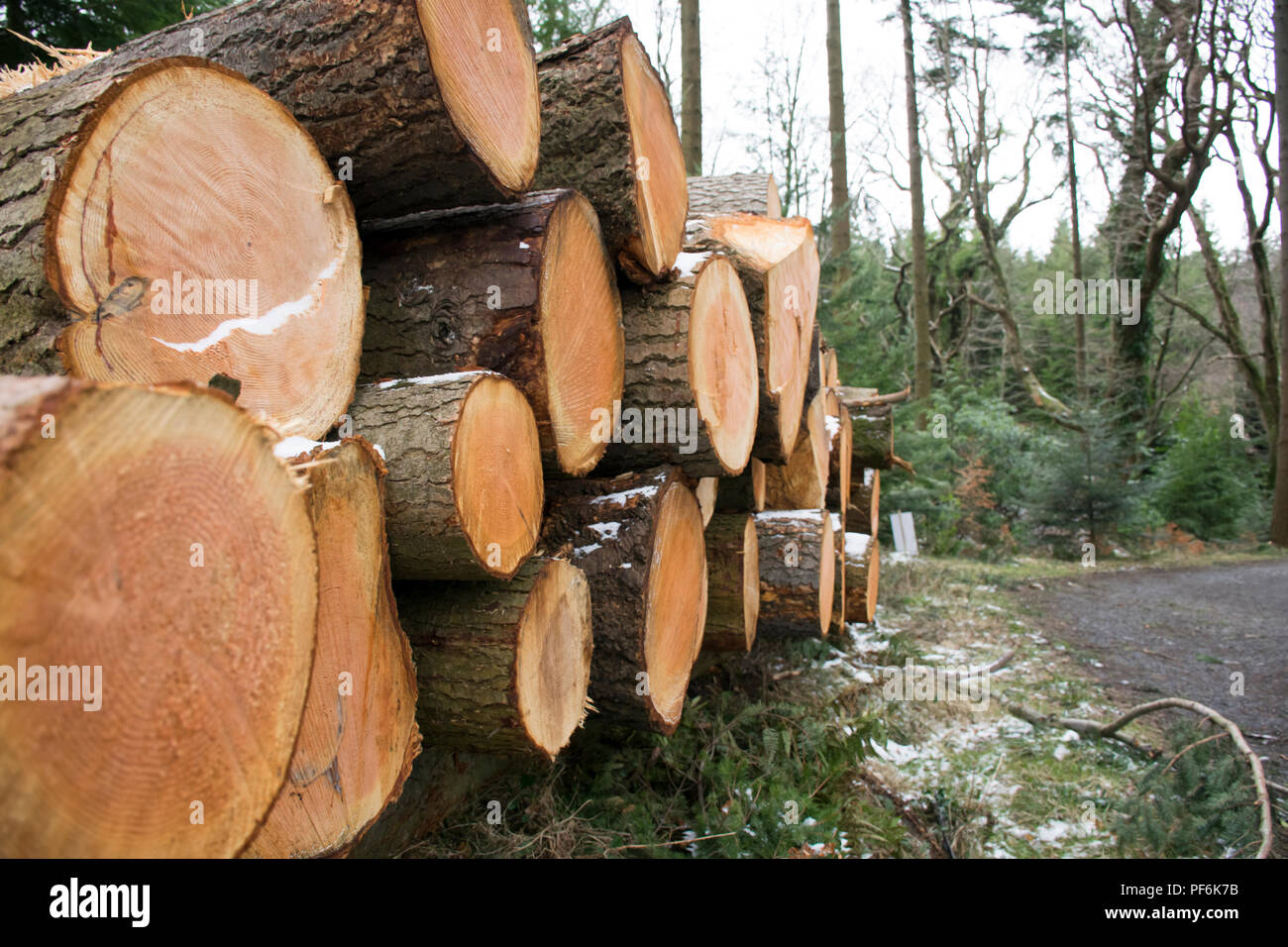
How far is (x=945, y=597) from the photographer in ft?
21.4

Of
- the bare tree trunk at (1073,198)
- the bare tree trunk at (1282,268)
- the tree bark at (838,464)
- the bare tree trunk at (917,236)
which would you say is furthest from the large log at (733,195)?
the bare tree trunk at (1073,198)

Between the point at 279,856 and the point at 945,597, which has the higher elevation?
the point at 279,856

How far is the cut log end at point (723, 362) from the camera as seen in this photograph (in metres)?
2.48

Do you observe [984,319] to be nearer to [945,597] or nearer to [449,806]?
[945,597]

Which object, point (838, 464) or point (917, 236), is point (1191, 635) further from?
point (917, 236)

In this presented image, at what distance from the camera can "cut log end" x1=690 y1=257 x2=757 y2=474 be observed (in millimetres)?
2480

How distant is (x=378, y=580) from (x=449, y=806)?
4.12ft

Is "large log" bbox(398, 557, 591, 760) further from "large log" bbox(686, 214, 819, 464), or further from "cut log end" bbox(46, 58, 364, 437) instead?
"large log" bbox(686, 214, 819, 464)

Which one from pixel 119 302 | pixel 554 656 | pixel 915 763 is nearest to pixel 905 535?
pixel 915 763

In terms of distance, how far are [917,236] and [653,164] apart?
486 inches

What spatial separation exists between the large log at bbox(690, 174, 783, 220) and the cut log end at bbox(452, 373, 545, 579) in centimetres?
201

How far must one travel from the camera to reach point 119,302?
4.06 feet

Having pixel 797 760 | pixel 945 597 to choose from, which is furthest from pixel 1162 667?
pixel 797 760

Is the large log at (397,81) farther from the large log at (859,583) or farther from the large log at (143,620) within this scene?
the large log at (859,583)
